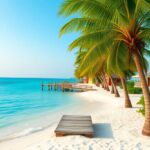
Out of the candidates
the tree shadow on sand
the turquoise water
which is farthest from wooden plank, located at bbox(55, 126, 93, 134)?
the turquoise water

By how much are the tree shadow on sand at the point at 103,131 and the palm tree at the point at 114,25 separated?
144 centimetres

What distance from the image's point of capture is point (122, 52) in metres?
9.91

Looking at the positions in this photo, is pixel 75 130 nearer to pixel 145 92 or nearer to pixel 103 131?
pixel 103 131

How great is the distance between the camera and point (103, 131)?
9.05 metres

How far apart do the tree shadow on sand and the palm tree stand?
1441 mm

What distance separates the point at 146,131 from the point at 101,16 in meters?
5.10

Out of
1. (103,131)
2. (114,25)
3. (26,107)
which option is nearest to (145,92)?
(103,131)

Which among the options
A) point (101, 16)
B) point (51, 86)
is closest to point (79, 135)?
point (101, 16)

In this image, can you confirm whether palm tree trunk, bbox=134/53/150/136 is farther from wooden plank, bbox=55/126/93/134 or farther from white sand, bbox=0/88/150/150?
wooden plank, bbox=55/126/93/134

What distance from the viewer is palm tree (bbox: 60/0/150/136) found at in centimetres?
784

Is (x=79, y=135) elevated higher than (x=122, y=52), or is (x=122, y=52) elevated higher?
(x=122, y=52)

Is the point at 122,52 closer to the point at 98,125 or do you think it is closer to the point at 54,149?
the point at 98,125

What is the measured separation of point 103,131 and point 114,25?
15.2 ft

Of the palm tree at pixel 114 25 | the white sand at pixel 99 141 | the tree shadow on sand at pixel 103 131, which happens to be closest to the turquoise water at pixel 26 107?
the white sand at pixel 99 141
